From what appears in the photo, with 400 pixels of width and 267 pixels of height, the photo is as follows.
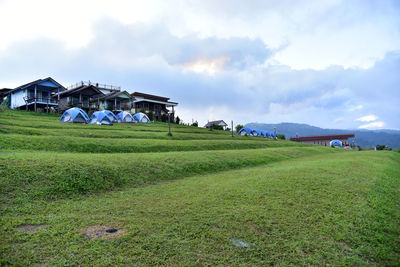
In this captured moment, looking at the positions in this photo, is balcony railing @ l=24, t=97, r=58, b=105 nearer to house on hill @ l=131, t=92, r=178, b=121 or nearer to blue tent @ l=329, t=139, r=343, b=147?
house on hill @ l=131, t=92, r=178, b=121

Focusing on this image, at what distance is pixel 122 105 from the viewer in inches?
2024

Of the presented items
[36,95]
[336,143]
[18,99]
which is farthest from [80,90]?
[336,143]

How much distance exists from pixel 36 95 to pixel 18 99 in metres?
4.87

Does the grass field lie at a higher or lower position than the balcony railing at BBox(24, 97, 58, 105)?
lower

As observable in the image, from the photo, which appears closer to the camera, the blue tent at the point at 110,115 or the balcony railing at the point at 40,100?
the blue tent at the point at 110,115

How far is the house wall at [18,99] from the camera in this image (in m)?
45.4

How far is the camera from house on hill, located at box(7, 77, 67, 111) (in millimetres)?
43750

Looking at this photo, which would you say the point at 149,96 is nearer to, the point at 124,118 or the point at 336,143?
the point at 124,118

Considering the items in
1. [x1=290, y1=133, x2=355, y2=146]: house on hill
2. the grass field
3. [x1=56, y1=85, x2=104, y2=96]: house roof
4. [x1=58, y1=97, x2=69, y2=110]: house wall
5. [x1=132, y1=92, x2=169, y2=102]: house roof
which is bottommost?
the grass field

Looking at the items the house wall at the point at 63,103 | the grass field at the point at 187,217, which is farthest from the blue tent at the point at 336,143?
the house wall at the point at 63,103

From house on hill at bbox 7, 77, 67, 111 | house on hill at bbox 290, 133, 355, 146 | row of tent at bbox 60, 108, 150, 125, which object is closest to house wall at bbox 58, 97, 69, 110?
house on hill at bbox 7, 77, 67, 111

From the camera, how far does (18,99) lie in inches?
1836

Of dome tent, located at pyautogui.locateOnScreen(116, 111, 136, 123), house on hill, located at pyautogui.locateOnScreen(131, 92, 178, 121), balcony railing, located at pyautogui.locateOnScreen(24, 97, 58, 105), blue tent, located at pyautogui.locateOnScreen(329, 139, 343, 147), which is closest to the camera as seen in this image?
dome tent, located at pyautogui.locateOnScreen(116, 111, 136, 123)

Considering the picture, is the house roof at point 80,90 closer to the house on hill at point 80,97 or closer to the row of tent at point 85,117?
the house on hill at point 80,97
